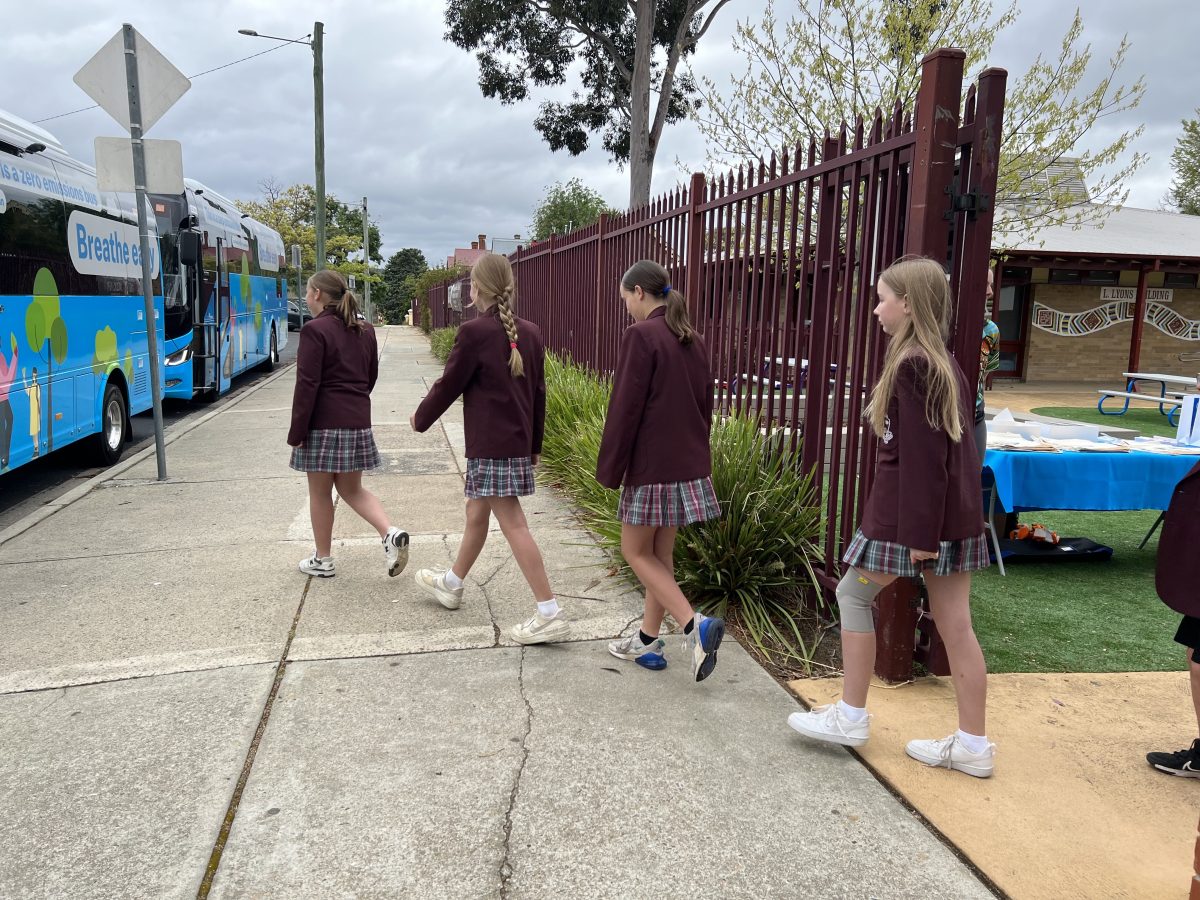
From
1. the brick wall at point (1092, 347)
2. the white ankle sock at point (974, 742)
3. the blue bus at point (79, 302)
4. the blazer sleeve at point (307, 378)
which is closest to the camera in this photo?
the white ankle sock at point (974, 742)

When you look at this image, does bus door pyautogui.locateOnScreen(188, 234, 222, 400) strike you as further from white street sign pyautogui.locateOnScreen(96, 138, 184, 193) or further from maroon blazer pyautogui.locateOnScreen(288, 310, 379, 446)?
maroon blazer pyautogui.locateOnScreen(288, 310, 379, 446)

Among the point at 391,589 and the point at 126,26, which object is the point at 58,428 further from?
the point at 391,589

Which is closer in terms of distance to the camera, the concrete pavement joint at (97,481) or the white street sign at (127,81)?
the concrete pavement joint at (97,481)

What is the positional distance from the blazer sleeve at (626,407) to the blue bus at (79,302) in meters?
5.12

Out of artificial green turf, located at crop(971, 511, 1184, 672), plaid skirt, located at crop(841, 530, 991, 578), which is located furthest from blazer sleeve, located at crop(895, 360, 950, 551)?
artificial green turf, located at crop(971, 511, 1184, 672)

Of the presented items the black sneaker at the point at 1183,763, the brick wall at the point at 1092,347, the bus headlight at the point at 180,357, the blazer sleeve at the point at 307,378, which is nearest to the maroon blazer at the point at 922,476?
the black sneaker at the point at 1183,763

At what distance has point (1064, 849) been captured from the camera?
8.42ft

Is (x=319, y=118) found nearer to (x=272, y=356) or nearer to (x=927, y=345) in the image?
(x=272, y=356)

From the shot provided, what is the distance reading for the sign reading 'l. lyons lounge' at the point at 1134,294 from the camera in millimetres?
19859

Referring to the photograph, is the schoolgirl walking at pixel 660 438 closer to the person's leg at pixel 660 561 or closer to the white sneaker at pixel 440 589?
the person's leg at pixel 660 561

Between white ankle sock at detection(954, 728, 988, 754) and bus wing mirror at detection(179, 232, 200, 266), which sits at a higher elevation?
bus wing mirror at detection(179, 232, 200, 266)

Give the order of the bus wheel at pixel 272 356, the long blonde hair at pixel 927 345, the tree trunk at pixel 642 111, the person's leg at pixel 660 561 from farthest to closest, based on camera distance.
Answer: the bus wheel at pixel 272 356
the tree trunk at pixel 642 111
the person's leg at pixel 660 561
the long blonde hair at pixel 927 345

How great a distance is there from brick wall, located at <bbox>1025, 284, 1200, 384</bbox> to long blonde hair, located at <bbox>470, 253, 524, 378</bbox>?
18633 millimetres

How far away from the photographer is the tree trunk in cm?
1808
